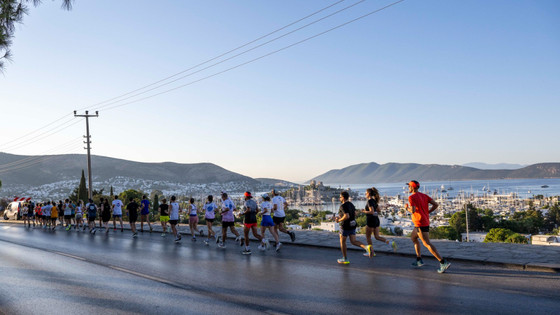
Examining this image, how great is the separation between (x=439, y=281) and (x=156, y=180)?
7810 inches

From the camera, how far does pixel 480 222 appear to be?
61.8 meters

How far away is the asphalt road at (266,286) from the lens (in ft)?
20.9

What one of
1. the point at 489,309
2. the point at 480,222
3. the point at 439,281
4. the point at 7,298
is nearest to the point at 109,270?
the point at 7,298

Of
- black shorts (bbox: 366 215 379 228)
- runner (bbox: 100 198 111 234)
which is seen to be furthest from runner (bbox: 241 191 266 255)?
runner (bbox: 100 198 111 234)

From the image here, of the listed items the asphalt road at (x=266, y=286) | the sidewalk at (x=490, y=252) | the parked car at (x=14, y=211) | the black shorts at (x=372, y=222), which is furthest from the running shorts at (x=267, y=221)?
the parked car at (x=14, y=211)

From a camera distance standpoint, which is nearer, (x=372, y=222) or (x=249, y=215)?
(x=372, y=222)

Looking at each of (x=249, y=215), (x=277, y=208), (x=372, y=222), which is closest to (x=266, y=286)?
(x=372, y=222)

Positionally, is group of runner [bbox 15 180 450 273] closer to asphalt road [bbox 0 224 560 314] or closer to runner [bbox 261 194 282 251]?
runner [bbox 261 194 282 251]

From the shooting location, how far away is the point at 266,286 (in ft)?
25.9

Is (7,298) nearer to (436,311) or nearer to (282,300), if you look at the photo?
(282,300)

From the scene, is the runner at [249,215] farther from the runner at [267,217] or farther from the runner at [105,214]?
the runner at [105,214]

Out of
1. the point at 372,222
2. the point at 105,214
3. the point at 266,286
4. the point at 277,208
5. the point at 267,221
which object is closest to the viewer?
the point at 266,286

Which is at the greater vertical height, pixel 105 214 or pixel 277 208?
pixel 277 208

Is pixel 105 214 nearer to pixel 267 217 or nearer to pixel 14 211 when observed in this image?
pixel 267 217
